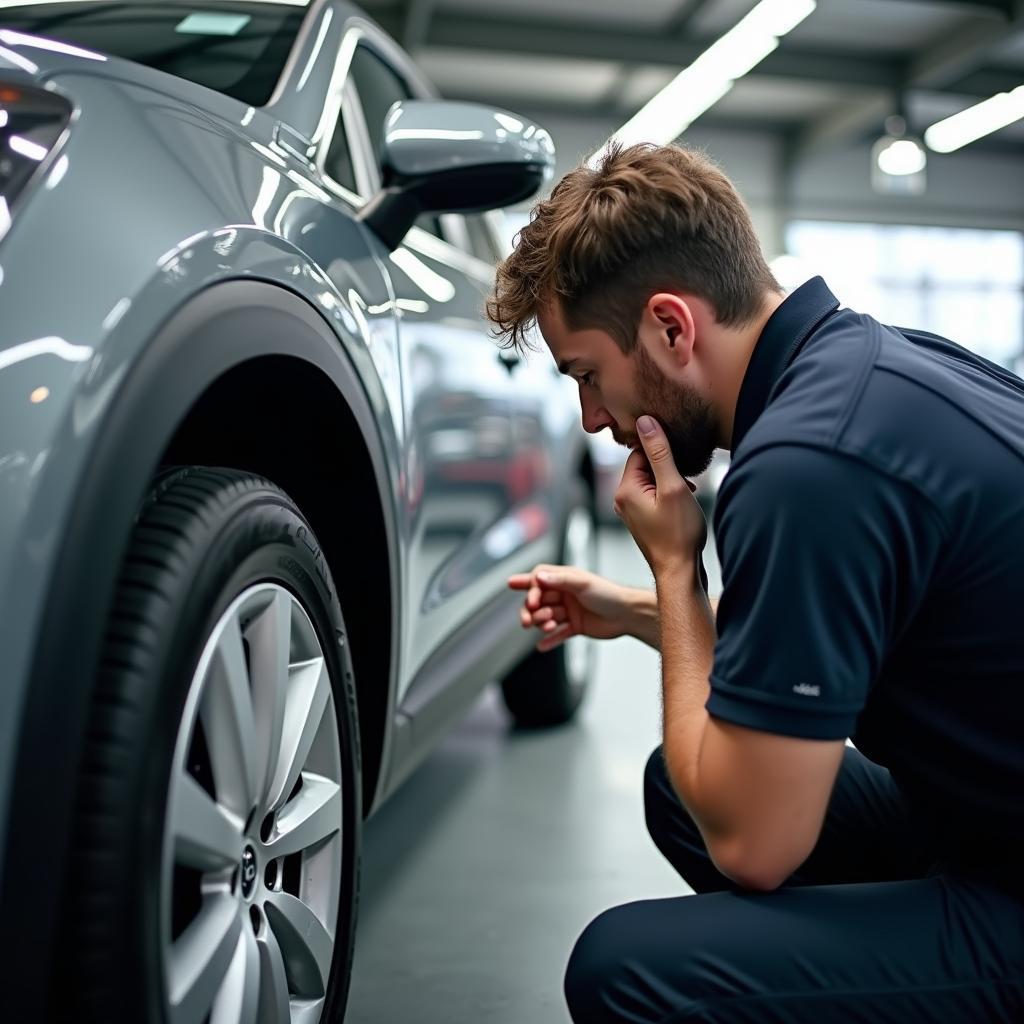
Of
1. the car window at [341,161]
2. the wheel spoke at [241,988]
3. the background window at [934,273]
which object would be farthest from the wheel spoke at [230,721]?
the background window at [934,273]

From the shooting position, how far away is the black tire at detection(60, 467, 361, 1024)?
2.40ft

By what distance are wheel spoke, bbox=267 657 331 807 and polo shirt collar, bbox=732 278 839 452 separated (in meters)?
0.48

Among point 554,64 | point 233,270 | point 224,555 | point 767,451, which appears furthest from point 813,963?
point 554,64

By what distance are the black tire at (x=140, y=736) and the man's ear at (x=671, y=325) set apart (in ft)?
1.51

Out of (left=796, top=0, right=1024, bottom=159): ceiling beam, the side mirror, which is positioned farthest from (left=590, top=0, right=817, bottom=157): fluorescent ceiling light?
the side mirror

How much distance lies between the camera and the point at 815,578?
0.91 metres

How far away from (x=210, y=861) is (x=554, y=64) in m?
10.5

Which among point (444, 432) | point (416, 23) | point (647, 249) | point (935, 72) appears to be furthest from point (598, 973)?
point (935, 72)

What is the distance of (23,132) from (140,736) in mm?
415

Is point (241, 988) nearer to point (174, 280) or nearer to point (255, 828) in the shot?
point (255, 828)

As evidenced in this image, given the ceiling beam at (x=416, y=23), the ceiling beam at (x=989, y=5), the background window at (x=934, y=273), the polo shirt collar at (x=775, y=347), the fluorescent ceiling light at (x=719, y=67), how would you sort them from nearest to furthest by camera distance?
the polo shirt collar at (x=775, y=347)
the fluorescent ceiling light at (x=719, y=67)
the ceiling beam at (x=989, y=5)
the ceiling beam at (x=416, y=23)
the background window at (x=934, y=273)

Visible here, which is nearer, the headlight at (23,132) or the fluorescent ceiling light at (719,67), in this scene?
the headlight at (23,132)

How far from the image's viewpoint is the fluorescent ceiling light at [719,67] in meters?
7.52

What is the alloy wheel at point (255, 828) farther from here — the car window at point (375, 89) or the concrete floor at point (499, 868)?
the car window at point (375, 89)
